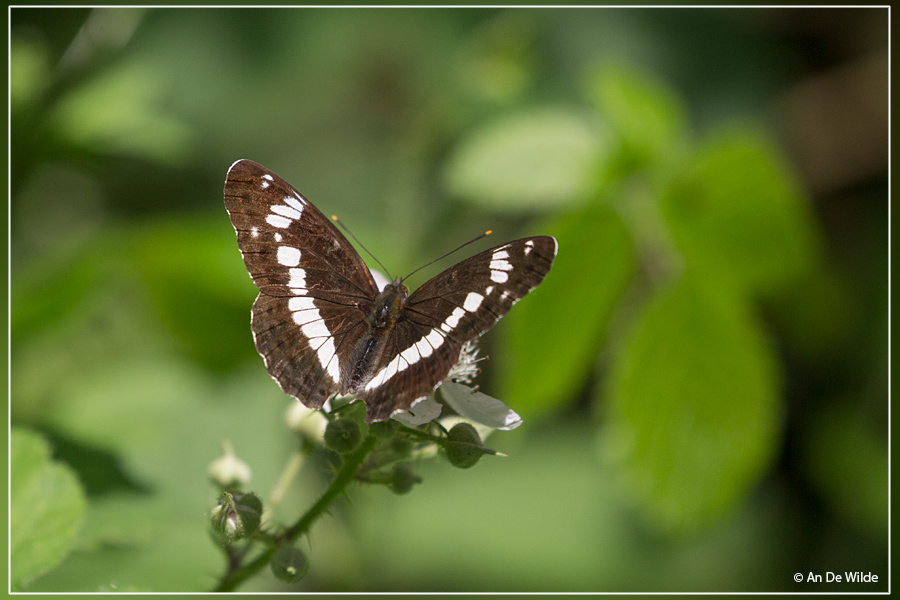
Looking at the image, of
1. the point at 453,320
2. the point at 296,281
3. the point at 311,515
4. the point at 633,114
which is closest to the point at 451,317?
the point at 453,320

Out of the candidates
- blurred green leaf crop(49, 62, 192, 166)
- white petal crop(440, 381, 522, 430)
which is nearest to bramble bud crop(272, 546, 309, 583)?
white petal crop(440, 381, 522, 430)

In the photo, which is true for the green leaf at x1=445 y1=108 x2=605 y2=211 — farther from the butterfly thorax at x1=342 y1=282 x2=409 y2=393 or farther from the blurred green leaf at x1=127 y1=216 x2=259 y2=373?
the blurred green leaf at x1=127 y1=216 x2=259 y2=373

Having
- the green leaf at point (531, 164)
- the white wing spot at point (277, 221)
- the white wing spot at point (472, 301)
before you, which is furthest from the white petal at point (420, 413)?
the green leaf at point (531, 164)

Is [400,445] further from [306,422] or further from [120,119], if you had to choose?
[120,119]

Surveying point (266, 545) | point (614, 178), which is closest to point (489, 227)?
point (614, 178)

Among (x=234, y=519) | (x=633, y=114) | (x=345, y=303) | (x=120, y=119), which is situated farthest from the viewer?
(x=120, y=119)
